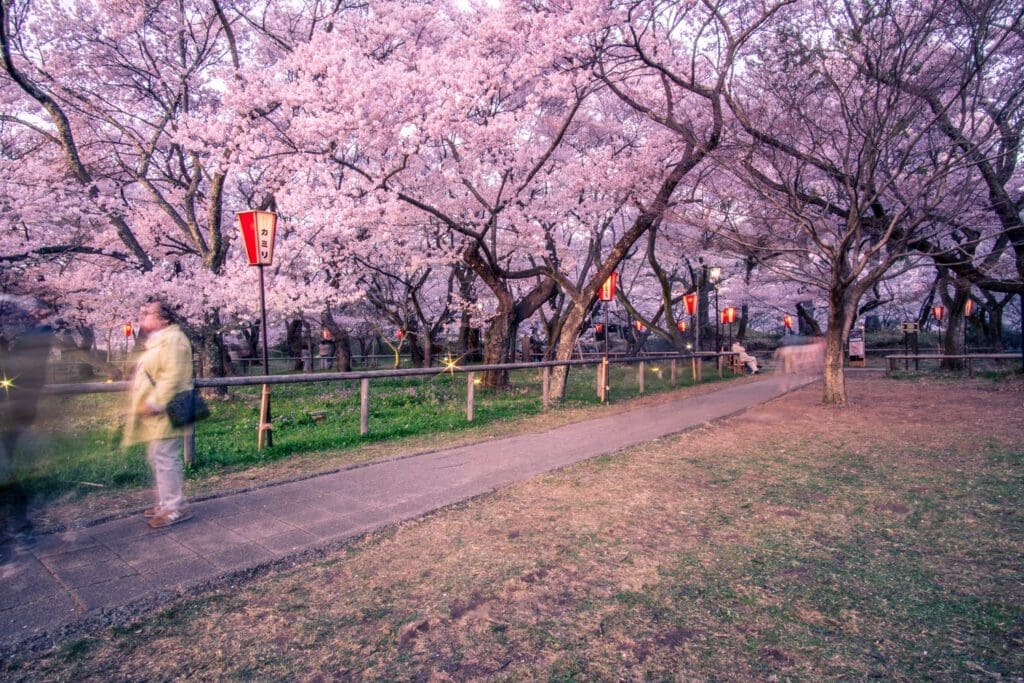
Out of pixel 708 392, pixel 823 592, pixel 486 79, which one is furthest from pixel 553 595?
pixel 708 392

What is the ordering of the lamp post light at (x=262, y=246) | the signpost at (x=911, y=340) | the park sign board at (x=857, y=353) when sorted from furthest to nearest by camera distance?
the park sign board at (x=857, y=353) < the signpost at (x=911, y=340) < the lamp post light at (x=262, y=246)

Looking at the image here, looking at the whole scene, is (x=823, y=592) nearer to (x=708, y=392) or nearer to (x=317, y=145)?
(x=317, y=145)

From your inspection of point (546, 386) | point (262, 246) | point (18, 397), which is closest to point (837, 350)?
point (546, 386)

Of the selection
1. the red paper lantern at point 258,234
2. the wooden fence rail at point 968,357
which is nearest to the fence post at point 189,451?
the red paper lantern at point 258,234

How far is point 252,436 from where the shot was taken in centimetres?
930

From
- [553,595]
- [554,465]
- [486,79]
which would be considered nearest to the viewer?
[553,595]

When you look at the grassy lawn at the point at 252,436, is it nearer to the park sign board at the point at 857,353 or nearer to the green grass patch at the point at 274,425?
the green grass patch at the point at 274,425

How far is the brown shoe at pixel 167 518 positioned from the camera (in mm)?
4500

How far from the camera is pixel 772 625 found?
2.95 metres

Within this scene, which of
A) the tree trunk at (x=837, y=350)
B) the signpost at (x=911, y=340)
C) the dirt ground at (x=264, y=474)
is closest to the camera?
the dirt ground at (x=264, y=474)

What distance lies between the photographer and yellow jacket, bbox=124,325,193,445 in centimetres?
453

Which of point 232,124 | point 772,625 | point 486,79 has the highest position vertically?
point 486,79

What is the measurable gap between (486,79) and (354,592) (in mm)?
10356

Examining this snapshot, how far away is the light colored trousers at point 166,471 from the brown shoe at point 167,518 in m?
0.03
